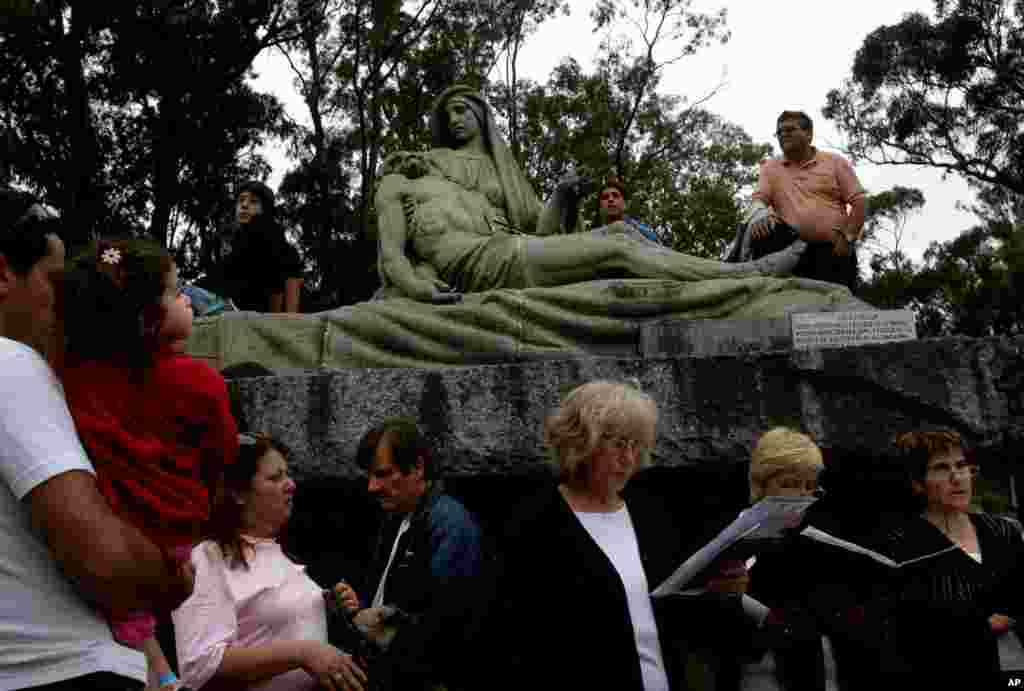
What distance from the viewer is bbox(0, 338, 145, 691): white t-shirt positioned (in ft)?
4.71

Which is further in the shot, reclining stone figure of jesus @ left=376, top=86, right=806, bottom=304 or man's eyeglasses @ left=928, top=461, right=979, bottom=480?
reclining stone figure of jesus @ left=376, top=86, right=806, bottom=304

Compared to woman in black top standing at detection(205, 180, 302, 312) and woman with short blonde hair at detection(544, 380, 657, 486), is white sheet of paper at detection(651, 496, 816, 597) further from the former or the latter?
woman in black top standing at detection(205, 180, 302, 312)

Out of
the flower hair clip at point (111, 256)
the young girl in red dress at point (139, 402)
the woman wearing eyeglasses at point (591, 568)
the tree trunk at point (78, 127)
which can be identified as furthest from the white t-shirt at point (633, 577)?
the tree trunk at point (78, 127)

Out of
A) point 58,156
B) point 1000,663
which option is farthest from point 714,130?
point 1000,663

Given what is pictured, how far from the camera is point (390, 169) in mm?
5926

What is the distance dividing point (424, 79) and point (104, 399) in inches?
577

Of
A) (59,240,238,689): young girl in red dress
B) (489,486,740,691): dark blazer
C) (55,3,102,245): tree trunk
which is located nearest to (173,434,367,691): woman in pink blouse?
(489,486,740,691): dark blazer

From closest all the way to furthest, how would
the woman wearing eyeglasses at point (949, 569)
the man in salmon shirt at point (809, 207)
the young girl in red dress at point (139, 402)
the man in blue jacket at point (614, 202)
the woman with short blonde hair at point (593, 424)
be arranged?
the young girl in red dress at point (139, 402) → the woman with short blonde hair at point (593, 424) → the woman wearing eyeglasses at point (949, 569) → the man in salmon shirt at point (809, 207) → the man in blue jacket at point (614, 202)

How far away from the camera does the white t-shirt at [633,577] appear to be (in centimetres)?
232

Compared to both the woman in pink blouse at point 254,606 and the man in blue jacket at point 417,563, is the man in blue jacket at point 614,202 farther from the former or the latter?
the woman in pink blouse at point 254,606

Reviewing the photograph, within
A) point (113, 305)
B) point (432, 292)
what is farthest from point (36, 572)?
point (432, 292)

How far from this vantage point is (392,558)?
2.83 metres

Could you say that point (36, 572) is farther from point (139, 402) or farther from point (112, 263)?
point (112, 263)

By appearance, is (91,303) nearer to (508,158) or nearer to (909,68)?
(508,158)
